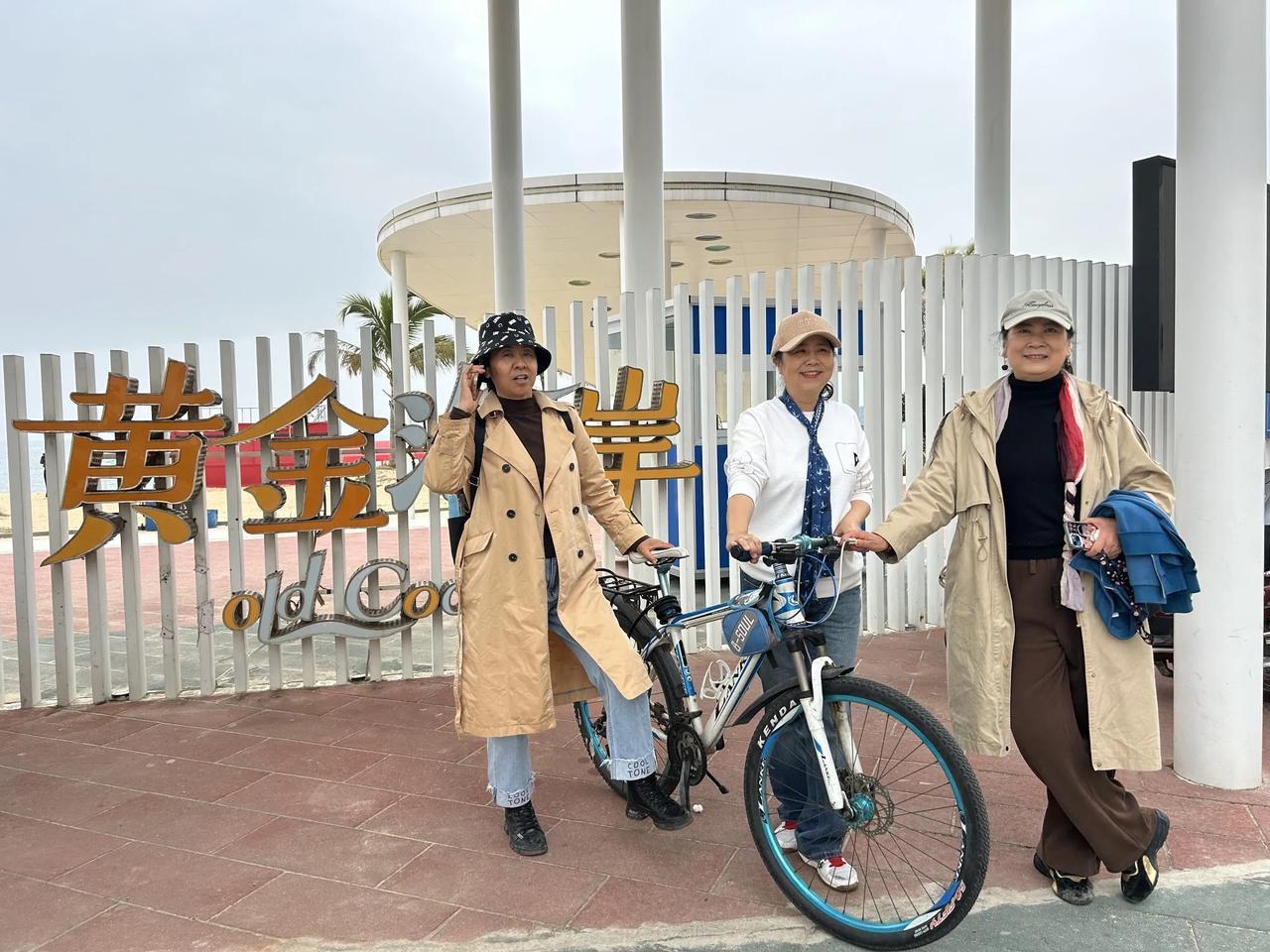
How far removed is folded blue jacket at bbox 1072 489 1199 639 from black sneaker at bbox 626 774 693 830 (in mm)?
1567

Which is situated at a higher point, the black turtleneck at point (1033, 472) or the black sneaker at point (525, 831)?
the black turtleneck at point (1033, 472)

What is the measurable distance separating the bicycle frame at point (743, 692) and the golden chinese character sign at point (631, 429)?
1949 millimetres

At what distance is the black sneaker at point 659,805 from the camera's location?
11.1ft

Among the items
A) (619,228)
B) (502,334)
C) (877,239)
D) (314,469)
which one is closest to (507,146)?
(619,228)

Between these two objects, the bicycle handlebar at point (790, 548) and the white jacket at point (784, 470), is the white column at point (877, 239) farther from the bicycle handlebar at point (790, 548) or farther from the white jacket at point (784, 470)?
the bicycle handlebar at point (790, 548)

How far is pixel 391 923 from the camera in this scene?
2822 mm

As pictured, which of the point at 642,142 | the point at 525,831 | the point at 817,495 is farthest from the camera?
the point at 642,142

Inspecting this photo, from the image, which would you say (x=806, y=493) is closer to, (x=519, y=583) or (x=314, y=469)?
(x=519, y=583)

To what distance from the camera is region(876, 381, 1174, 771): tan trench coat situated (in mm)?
2680

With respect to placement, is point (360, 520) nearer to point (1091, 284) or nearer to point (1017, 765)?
point (1017, 765)

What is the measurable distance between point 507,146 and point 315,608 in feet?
21.0

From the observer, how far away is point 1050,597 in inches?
109

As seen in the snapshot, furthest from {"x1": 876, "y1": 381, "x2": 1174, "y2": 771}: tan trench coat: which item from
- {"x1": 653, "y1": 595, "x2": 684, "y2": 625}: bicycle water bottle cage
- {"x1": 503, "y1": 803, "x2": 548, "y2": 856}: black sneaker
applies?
{"x1": 503, "y1": 803, "x2": 548, "y2": 856}: black sneaker

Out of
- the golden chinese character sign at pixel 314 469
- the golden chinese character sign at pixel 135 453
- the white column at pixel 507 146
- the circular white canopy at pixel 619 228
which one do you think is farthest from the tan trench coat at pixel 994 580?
the circular white canopy at pixel 619 228
